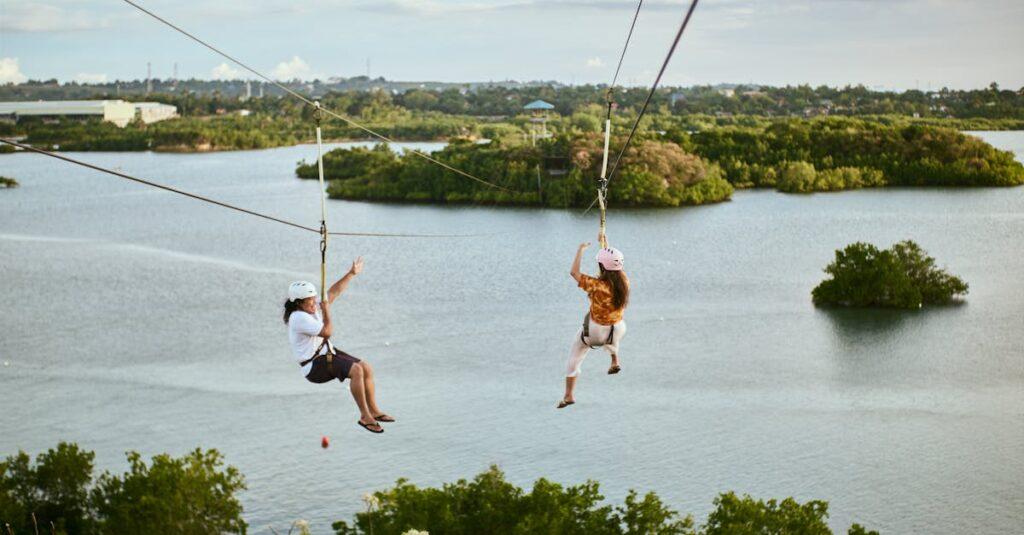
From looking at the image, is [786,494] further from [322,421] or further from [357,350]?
[357,350]

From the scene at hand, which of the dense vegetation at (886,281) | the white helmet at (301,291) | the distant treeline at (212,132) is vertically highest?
the distant treeline at (212,132)

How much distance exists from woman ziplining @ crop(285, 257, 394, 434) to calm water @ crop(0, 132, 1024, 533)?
15328 millimetres

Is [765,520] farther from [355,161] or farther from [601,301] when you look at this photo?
[355,161]

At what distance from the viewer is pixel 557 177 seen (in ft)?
242

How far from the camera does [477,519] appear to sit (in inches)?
762

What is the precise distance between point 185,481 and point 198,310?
1160 inches

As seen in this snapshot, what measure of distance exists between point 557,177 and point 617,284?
62.8m

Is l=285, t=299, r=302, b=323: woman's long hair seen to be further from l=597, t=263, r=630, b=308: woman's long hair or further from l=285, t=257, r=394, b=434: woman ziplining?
l=597, t=263, r=630, b=308: woman's long hair

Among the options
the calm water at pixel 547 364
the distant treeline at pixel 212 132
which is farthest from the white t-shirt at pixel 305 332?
the distant treeline at pixel 212 132

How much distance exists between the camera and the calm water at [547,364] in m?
29.2

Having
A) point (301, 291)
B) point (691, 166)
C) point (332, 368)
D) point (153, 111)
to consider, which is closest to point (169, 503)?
point (332, 368)

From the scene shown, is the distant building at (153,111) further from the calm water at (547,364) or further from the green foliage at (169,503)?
the green foliage at (169,503)

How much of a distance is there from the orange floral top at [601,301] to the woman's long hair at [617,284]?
1.4 inches

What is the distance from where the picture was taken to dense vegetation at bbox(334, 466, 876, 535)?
1842 cm
